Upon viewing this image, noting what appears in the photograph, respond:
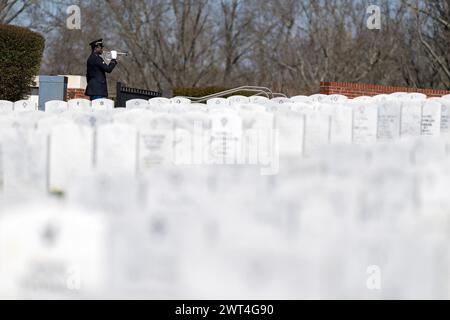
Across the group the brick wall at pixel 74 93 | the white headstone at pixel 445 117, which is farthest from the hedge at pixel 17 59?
the white headstone at pixel 445 117

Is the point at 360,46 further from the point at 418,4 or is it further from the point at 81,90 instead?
the point at 81,90

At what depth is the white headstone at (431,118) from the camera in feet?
26.6

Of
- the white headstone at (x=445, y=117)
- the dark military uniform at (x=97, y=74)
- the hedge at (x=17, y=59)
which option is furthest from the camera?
the hedge at (x=17, y=59)

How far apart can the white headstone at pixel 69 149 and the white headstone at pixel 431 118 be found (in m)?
3.86

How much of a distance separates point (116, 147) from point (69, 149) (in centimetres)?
31

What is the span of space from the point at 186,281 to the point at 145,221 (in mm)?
340

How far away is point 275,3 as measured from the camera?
95.8 ft

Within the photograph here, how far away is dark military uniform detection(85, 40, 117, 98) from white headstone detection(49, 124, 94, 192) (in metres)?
6.78

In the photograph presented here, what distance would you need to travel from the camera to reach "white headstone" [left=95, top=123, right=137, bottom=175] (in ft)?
17.7

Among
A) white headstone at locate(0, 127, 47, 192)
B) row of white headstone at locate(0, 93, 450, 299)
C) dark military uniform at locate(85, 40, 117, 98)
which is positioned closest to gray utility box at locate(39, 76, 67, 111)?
dark military uniform at locate(85, 40, 117, 98)

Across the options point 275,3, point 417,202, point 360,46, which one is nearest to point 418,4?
point 360,46

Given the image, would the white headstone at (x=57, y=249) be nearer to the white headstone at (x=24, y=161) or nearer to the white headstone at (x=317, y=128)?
the white headstone at (x=24, y=161)

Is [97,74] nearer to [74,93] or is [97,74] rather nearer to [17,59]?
[17,59]

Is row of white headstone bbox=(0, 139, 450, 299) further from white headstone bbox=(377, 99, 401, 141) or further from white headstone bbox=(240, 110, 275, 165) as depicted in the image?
white headstone bbox=(377, 99, 401, 141)
